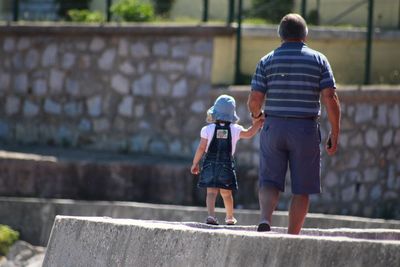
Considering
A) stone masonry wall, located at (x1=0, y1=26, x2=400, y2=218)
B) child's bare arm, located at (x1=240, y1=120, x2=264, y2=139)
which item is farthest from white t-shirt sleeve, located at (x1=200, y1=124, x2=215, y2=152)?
stone masonry wall, located at (x1=0, y1=26, x2=400, y2=218)

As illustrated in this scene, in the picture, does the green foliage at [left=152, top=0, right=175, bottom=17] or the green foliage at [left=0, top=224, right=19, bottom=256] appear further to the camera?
the green foliage at [left=152, top=0, right=175, bottom=17]

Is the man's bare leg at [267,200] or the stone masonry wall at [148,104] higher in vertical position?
the man's bare leg at [267,200]

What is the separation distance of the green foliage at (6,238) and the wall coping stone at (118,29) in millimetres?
4572

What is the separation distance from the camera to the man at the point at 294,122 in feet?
27.3

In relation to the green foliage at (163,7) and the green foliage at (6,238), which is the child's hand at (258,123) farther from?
the green foliage at (163,7)

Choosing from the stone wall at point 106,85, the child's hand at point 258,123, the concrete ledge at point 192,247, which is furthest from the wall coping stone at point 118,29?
the concrete ledge at point 192,247

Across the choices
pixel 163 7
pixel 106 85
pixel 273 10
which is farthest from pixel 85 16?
pixel 273 10

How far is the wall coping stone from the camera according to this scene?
697 inches

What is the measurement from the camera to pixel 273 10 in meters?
19.0

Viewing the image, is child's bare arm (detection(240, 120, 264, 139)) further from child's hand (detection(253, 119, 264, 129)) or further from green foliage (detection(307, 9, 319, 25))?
green foliage (detection(307, 9, 319, 25))

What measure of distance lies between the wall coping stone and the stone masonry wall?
2 cm

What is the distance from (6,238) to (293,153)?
21.4 ft

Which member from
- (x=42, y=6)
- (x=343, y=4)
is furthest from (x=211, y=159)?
(x=42, y=6)

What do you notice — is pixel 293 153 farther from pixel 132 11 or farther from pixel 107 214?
pixel 132 11
